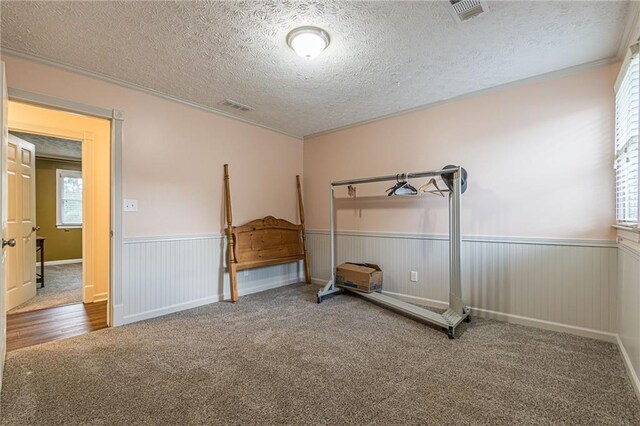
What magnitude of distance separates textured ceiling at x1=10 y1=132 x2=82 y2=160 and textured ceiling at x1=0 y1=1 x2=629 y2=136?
3.48 m

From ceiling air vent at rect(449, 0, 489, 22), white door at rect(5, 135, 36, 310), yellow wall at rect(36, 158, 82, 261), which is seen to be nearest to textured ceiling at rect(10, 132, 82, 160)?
yellow wall at rect(36, 158, 82, 261)

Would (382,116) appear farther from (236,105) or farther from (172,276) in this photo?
(172,276)

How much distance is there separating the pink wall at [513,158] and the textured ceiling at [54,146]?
5.20m

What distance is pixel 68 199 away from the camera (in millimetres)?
6879

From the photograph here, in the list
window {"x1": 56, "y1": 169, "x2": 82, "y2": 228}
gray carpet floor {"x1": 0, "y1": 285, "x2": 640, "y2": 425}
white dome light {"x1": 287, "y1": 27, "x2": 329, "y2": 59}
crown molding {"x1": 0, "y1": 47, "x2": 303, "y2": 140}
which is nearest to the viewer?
gray carpet floor {"x1": 0, "y1": 285, "x2": 640, "y2": 425}

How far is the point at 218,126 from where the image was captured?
12.6 feet

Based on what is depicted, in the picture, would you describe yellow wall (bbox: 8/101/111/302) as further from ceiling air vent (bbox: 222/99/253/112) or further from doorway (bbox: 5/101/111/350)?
ceiling air vent (bbox: 222/99/253/112)

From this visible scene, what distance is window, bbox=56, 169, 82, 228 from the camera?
266 inches

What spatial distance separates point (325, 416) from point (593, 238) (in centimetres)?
267

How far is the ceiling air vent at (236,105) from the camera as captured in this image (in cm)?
350

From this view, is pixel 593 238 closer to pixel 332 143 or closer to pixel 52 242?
pixel 332 143

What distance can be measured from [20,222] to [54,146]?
2779mm

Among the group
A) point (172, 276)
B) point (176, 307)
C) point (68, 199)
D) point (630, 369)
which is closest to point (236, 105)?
point (172, 276)

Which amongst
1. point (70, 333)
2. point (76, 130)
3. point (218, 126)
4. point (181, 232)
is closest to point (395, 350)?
point (181, 232)
